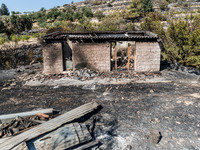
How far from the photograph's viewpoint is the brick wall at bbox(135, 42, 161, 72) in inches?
485

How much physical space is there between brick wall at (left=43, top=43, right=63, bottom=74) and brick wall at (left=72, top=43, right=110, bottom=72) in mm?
1083

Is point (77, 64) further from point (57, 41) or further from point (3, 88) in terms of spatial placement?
point (3, 88)

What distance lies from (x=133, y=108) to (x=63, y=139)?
3.54 metres

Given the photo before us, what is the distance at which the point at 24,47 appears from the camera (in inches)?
704

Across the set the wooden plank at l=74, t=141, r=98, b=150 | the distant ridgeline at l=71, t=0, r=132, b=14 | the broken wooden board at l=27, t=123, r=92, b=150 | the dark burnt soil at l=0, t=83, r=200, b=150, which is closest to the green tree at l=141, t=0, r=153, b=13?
the distant ridgeline at l=71, t=0, r=132, b=14

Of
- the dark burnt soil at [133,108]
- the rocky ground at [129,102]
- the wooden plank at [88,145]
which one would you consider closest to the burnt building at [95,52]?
the rocky ground at [129,102]

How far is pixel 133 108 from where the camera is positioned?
707cm

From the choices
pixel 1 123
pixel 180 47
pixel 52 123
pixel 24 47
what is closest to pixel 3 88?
pixel 1 123

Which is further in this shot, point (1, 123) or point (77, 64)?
point (77, 64)

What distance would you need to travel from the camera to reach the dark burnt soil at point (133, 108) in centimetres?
511

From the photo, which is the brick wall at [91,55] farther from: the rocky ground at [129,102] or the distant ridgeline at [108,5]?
the distant ridgeline at [108,5]

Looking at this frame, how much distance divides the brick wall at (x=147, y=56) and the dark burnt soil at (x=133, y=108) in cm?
296

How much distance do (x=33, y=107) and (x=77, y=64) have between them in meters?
5.75

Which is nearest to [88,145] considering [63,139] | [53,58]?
[63,139]
